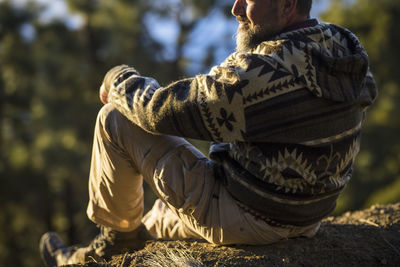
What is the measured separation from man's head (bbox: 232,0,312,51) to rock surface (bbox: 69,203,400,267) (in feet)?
2.94

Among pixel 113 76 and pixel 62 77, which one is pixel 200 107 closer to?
pixel 113 76

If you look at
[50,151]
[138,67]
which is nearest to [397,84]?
[138,67]

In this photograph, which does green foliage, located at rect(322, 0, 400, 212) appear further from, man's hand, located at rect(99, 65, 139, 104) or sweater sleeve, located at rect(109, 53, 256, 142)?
sweater sleeve, located at rect(109, 53, 256, 142)

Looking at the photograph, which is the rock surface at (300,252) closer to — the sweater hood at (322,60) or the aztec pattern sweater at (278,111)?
the aztec pattern sweater at (278,111)

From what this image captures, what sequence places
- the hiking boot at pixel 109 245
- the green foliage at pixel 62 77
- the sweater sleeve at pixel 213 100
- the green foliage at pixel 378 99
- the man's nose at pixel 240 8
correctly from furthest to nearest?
1. the green foliage at pixel 378 99
2. the green foliage at pixel 62 77
3. the hiking boot at pixel 109 245
4. the man's nose at pixel 240 8
5. the sweater sleeve at pixel 213 100

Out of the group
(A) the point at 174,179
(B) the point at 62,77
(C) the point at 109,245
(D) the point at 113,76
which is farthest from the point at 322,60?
(B) the point at 62,77

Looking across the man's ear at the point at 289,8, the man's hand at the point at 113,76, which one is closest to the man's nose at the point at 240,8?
the man's ear at the point at 289,8

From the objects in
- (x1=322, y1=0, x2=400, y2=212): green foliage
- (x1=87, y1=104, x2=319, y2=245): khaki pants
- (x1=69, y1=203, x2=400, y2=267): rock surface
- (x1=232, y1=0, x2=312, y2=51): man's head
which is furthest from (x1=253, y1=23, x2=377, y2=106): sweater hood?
(x1=322, y1=0, x2=400, y2=212): green foliage

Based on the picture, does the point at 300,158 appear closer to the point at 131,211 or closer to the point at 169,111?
the point at 169,111

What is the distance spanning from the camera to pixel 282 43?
160cm

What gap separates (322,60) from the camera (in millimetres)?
1602

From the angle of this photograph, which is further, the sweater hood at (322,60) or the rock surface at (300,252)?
the rock surface at (300,252)

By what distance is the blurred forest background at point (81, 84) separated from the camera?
9.30m

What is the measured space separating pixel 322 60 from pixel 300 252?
0.93 meters
